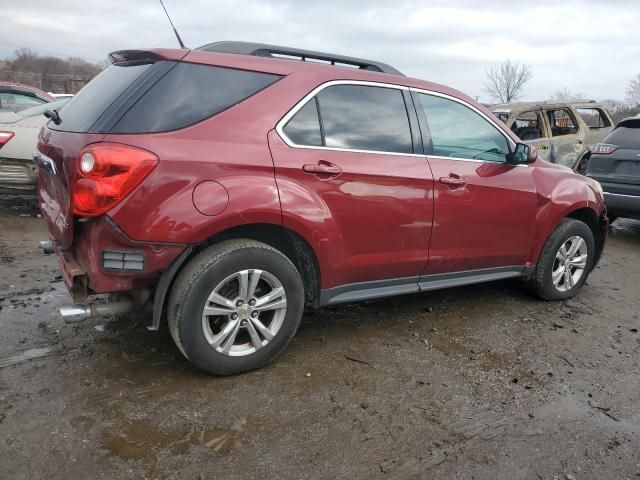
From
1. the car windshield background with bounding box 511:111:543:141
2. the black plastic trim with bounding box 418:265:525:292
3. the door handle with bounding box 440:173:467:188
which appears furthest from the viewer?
the car windshield background with bounding box 511:111:543:141

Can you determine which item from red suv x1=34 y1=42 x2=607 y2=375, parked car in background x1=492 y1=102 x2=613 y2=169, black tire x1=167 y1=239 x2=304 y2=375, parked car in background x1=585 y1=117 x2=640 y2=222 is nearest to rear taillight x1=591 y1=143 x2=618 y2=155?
parked car in background x1=585 y1=117 x2=640 y2=222

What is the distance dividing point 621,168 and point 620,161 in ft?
0.30

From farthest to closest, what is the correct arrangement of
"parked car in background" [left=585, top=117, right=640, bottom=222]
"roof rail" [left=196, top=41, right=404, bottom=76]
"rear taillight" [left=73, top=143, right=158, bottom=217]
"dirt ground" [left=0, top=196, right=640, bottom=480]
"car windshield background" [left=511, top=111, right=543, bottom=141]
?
1. "car windshield background" [left=511, top=111, right=543, bottom=141]
2. "parked car in background" [left=585, top=117, right=640, bottom=222]
3. "roof rail" [left=196, top=41, right=404, bottom=76]
4. "rear taillight" [left=73, top=143, right=158, bottom=217]
5. "dirt ground" [left=0, top=196, right=640, bottom=480]

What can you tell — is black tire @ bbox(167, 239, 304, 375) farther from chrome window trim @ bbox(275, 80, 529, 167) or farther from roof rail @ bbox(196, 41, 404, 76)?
roof rail @ bbox(196, 41, 404, 76)

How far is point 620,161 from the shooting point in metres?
6.72

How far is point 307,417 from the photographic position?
2695mm

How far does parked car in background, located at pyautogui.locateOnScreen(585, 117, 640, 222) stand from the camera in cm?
654

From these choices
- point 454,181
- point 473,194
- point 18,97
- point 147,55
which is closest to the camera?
point 147,55

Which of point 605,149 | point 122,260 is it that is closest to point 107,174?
point 122,260

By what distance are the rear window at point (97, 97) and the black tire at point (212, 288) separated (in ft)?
3.10

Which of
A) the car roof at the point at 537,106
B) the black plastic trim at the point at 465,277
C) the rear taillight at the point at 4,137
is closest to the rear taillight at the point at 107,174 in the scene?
the black plastic trim at the point at 465,277

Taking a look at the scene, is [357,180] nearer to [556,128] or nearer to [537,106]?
[537,106]

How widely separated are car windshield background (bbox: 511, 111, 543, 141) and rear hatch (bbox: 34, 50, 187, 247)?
8.79 metres

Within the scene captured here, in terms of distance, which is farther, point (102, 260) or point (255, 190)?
point (255, 190)
